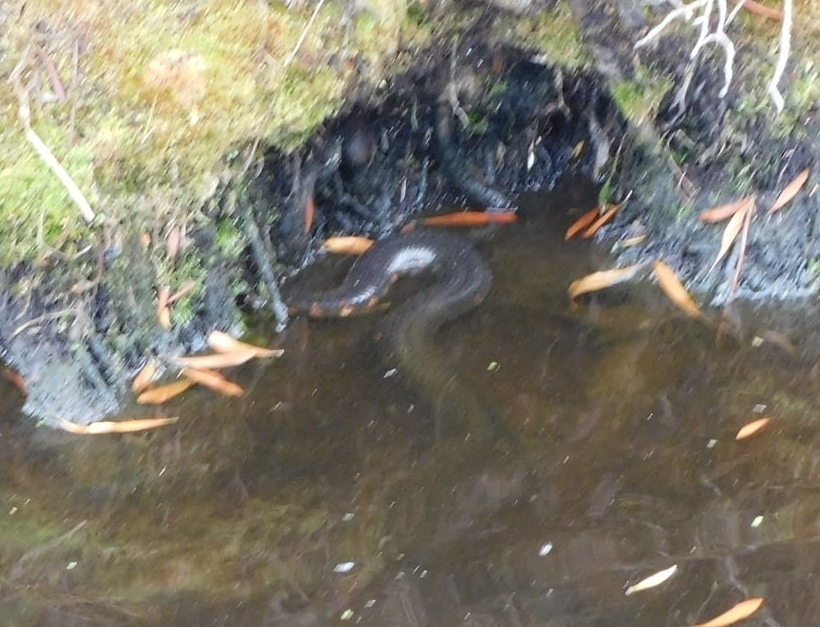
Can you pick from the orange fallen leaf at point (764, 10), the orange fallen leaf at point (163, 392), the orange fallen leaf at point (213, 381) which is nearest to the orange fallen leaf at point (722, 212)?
the orange fallen leaf at point (764, 10)

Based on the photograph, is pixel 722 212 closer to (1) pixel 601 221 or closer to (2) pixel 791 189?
(2) pixel 791 189

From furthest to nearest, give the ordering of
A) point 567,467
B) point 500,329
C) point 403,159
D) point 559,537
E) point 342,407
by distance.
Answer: point 403,159, point 500,329, point 342,407, point 567,467, point 559,537

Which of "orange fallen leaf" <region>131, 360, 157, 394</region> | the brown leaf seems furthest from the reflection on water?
the brown leaf

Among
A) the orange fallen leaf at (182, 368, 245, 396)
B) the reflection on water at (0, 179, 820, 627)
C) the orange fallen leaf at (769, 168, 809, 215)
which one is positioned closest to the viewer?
the reflection on water at (0, 179, 820, 627)

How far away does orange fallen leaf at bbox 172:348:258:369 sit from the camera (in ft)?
8.32

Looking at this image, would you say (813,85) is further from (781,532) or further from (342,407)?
(342,407)

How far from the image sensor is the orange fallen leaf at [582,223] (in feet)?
9.81

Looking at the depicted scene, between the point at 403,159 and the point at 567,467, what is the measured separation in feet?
5.00

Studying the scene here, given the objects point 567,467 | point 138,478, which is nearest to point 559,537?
point 567,467

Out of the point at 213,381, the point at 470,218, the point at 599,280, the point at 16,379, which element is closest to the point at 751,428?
the point at 599,280

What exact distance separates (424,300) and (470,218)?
1.69ft

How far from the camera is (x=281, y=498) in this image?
211 cm

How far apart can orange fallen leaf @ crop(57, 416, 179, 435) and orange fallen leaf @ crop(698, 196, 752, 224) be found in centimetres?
184

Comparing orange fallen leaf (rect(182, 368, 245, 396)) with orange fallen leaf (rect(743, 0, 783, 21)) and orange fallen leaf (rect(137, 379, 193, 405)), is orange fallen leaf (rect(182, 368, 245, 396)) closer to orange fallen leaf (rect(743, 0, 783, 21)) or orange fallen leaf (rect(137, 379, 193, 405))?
orange fallen leaf (rect(137, 379, 193, 405))
